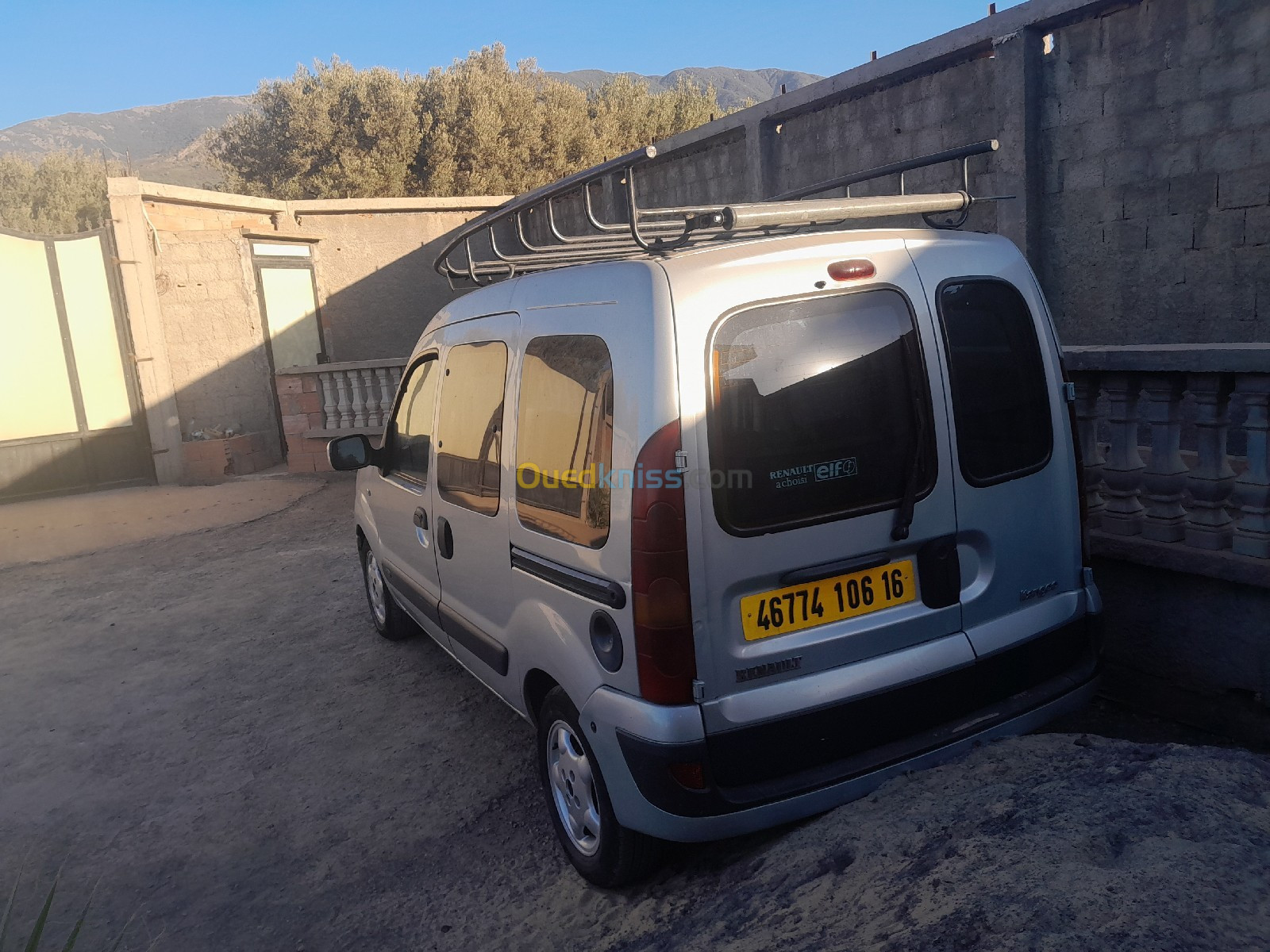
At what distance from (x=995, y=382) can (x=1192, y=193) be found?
440cm

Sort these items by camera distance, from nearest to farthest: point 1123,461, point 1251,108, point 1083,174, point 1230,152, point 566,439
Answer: point 566,439 < point 1123,461 < point 1251,108 < point 1230,152 < point 1083,174

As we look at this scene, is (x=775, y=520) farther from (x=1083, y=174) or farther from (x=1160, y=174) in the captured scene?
(x=1083, y=174)

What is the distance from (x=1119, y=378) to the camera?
144 inches

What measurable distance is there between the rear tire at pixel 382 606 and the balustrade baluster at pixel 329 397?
6348 mm

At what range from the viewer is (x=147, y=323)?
11.4 metres

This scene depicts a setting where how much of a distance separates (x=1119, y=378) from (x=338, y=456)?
3451 mm

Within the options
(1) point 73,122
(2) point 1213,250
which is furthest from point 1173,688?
(1) point 73,122

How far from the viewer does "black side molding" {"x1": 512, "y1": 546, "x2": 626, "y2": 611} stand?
8.14 ft

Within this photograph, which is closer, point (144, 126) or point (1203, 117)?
point (1203, 117)

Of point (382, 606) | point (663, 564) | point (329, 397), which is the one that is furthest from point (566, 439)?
point (329, 397)

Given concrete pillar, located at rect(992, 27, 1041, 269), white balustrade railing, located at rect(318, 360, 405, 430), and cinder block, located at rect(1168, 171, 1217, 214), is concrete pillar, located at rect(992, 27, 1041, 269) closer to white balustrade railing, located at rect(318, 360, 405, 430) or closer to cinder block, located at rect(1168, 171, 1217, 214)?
cinder block, located at rect(1168, 171, 1217, 214)

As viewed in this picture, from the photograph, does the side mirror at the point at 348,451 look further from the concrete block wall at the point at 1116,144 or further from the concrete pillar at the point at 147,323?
the concrete pillar at the point at 147,323

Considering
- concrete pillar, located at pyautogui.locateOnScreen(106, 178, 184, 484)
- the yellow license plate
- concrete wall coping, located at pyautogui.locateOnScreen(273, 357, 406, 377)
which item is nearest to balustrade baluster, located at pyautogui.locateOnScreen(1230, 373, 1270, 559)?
the yellow license plate

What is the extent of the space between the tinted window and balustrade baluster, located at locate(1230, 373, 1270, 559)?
939 mm
